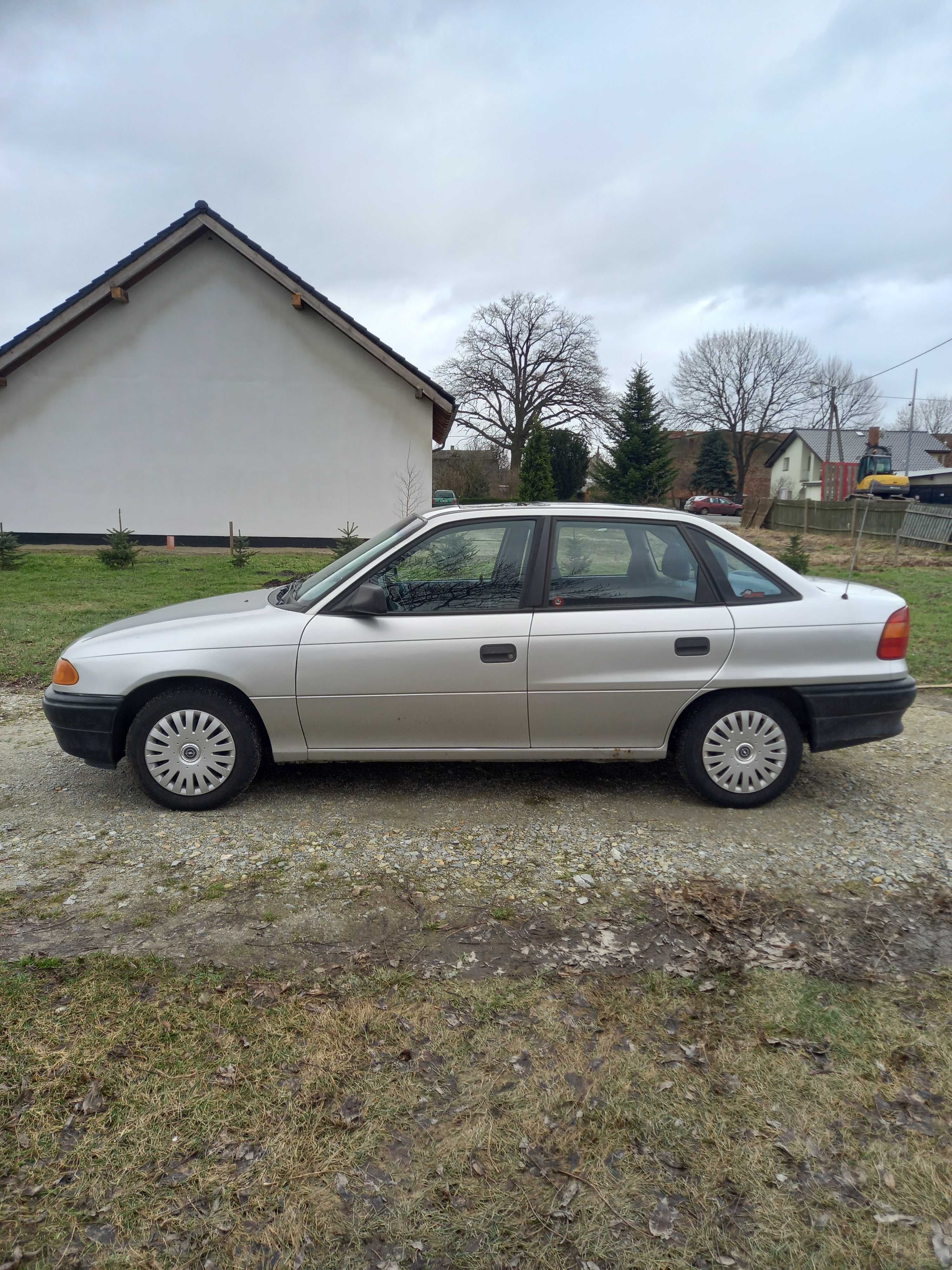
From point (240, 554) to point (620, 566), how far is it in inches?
489

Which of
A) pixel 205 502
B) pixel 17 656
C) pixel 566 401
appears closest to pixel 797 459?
pixel 566 401

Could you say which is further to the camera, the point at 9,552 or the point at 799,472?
the point at 799,472

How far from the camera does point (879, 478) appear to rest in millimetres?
36656

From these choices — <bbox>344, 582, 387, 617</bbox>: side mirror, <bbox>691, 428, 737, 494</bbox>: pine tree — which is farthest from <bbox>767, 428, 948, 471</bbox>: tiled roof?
<bbox>344, 582, 387, 617</bbox>: side mirror

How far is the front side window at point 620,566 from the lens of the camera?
4344mm

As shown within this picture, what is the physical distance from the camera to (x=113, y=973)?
9.46ft

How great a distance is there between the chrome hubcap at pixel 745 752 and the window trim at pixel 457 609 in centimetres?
120

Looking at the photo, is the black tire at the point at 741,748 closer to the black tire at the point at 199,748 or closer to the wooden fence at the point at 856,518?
the black tire at the point at 199,748

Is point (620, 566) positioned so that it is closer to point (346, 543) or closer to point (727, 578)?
point (727, 578)

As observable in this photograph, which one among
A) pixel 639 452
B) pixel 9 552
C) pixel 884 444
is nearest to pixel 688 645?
pixel 9 552

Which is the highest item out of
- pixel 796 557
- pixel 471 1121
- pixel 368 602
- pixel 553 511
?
pixel 553 511

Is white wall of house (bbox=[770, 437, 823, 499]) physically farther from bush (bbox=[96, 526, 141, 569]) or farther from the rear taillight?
the rear taillight

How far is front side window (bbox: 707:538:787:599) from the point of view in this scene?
14.3 feet

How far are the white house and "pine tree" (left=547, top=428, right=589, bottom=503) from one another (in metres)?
23.0
